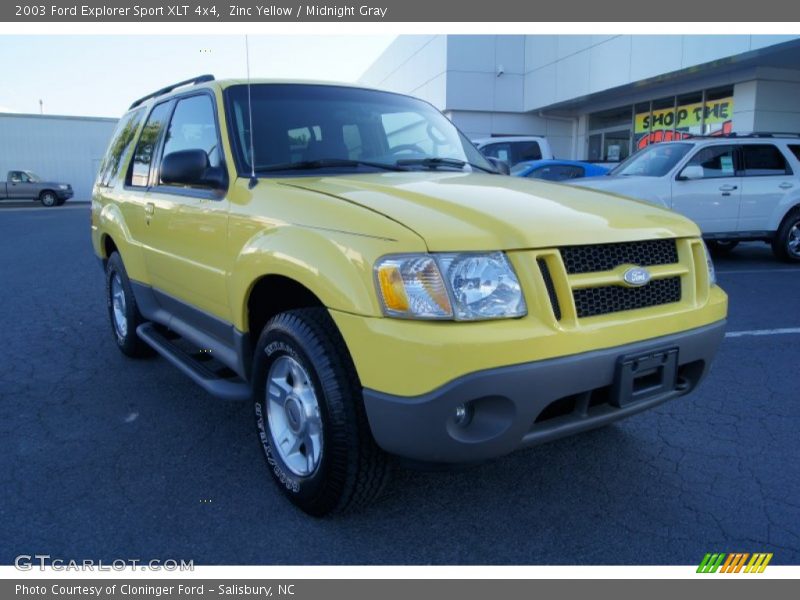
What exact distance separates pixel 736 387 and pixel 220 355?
10.9ft

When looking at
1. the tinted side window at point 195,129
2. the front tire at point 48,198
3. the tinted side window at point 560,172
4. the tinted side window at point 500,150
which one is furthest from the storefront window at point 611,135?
the front tire at point 48,198

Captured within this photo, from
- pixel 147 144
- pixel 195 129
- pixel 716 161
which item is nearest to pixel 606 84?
pixel 716 161

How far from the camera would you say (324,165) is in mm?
3375

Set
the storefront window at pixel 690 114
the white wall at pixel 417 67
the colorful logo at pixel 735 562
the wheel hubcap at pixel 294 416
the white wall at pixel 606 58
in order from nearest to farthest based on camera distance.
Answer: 1. the colorful logo at pixel 735 562
2. the wheel hubcap at pixel 294 416
3. the white wall at pixel 606 58
4. the storefront window at pixel 690 114
5. the white wall at pixel 417 67

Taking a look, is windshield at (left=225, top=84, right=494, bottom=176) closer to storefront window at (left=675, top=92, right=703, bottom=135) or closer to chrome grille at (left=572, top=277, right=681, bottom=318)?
chrome grille at (left=572, top=277, right=681, bottom=318)

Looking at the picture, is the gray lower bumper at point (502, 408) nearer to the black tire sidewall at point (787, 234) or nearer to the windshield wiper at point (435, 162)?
the windshield wiper at point (435, 162)

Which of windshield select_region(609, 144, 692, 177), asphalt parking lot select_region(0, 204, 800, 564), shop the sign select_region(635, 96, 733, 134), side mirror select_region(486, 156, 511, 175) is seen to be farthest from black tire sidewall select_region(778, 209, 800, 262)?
shop the sign select_region(635, 96, 733, 134)

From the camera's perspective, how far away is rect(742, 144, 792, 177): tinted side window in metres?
9.70

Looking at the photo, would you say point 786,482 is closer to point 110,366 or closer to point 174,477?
point 174,477

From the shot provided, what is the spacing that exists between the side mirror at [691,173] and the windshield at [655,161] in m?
0.20

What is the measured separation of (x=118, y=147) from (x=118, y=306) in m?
1.31

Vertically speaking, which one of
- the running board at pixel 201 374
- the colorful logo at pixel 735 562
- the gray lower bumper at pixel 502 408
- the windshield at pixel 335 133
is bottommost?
the colorful logo at pixel 735 562

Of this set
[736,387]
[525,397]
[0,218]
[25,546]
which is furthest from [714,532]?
[0,218]

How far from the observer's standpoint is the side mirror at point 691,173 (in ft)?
30.2
